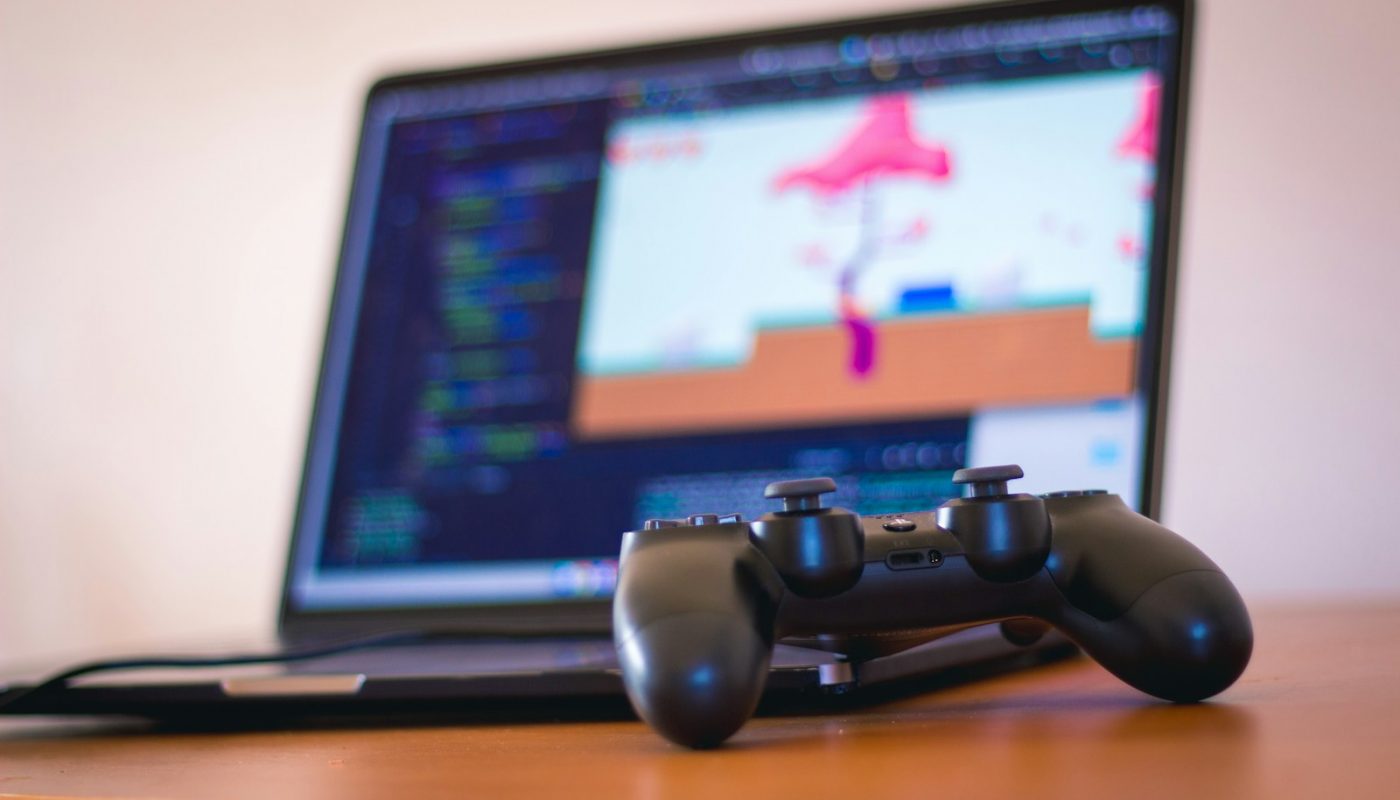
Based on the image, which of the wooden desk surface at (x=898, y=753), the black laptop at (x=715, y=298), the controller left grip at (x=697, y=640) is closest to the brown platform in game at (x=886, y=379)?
the black laptop at (x=715, y=298)

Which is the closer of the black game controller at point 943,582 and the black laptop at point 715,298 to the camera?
the black game controller at point 943,582

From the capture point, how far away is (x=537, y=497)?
0.64m

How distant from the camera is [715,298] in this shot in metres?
0.64

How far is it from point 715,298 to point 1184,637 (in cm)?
36

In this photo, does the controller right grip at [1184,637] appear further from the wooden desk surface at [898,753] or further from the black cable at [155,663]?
the black cable at [155,663]

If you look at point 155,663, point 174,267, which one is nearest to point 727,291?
point 155,663

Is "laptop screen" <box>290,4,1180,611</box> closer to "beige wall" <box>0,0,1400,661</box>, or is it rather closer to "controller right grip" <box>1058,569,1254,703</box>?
"controller right grip" <box>1058,569,1254,703</box>

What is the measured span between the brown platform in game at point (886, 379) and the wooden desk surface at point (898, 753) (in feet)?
0.55

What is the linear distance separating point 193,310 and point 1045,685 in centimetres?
149

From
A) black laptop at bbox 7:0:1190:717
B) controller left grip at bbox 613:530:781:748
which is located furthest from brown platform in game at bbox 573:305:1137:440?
controller left grip at bbox 613:530:781:748

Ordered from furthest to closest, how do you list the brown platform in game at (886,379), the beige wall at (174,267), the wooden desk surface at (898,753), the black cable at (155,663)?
1. the beige wall at (174,267)
2. the brown platform in game at (886,379)
3. the black cable at (155,663)
4. the wooden desk surface at (898,753)

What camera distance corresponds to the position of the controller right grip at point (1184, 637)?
32cm

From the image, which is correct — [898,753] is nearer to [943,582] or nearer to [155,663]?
[943,582]

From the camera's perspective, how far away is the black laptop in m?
0.58
